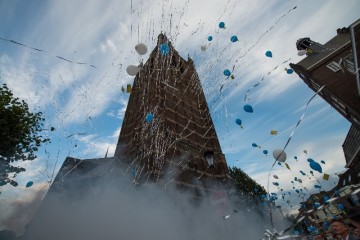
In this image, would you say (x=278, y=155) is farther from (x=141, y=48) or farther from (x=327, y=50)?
(x=327, y=50)

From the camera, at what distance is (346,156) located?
2112cm

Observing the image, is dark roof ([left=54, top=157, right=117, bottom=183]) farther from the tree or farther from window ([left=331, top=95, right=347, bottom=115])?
window ([left=331, top=95, right=347, bottom=115])

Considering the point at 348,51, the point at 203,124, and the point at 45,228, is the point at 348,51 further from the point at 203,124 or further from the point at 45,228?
the point at 45,228

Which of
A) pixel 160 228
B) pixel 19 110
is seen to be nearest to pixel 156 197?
pixel 160 228

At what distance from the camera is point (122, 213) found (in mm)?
12164

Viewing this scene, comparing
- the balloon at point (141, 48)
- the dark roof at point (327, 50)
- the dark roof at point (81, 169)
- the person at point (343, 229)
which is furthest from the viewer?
the dark roof at point (327, 50)

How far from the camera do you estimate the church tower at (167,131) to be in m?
17.1

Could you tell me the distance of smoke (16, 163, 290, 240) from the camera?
34.9 feet

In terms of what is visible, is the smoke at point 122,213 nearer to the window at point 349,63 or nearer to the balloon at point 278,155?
the balloon at point 278,155

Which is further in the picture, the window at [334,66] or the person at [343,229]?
the window at [334,66]

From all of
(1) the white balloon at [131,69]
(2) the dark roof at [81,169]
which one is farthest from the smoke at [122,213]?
(1) the white balloon at [131,69]

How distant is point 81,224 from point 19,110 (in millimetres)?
8251

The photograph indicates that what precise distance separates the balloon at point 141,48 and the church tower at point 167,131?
6.52m

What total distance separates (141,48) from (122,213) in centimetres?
954
